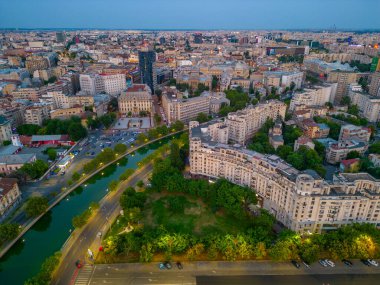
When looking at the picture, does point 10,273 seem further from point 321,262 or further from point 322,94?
point 322,94

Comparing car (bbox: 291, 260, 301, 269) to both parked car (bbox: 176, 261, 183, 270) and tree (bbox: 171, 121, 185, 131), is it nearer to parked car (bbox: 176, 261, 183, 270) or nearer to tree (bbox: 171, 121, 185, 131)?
parked car (bbox: 176, 261, 183, 270)

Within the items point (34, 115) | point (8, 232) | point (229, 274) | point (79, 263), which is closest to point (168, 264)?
point (229, 274)

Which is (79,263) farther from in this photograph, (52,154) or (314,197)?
(52,154)

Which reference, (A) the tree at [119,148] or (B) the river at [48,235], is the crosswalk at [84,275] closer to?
(B) the river at [48,235]

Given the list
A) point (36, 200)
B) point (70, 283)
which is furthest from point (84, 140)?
point (70, 283)

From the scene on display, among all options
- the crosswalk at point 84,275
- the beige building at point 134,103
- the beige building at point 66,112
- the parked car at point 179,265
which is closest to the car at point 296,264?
the parked car at point 179,265

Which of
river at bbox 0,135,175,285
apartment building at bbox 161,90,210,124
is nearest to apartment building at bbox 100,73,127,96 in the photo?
apartment building at bbox 161,90,210,124
